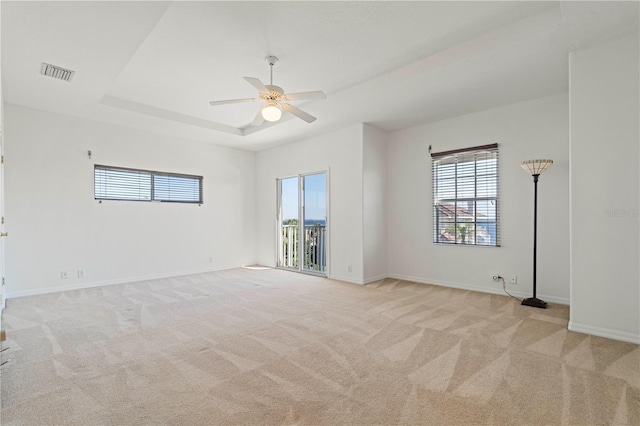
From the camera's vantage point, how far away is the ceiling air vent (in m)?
3.29

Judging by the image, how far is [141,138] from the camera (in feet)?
18.7

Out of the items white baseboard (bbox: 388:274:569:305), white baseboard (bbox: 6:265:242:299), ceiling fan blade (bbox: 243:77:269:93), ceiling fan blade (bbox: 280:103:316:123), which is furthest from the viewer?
white baseboard (bbox: 6:265:242:299)

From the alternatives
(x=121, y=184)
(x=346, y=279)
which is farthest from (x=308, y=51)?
(x=121, y=184)

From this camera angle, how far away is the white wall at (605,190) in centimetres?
281

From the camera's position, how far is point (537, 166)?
12.9 feet

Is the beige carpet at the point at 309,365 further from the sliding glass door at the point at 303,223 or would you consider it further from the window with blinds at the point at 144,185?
the sliding glass door at the point at 303,223

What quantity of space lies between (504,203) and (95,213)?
21.5 ft

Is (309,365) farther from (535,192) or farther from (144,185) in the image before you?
(144,185)

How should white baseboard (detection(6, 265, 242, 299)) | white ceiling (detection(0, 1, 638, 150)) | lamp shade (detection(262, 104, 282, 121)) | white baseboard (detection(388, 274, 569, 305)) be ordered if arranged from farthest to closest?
white baseboard (detection(6, 265, 242, 299))
white baseboard (detection(388, 274, 569, 305))
lamp shade (detection(262, 104, 282, 121))
white ceiling (detection(0, 1, 638, 150))

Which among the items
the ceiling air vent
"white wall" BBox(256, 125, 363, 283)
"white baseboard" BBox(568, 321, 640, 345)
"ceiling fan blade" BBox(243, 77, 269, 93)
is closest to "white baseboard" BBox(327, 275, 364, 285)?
"white wall" BBox(256, 125, 363, 283)

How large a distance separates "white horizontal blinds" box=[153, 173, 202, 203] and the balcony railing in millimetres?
2036

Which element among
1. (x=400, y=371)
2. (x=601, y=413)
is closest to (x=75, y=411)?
(x=400, y=371)

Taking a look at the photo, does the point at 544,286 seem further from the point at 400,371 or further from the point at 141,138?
the point at 141,138

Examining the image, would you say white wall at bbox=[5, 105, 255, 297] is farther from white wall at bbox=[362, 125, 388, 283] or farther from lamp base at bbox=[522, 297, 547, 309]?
lamp base at bbox=[522, 297, 547, 309]
